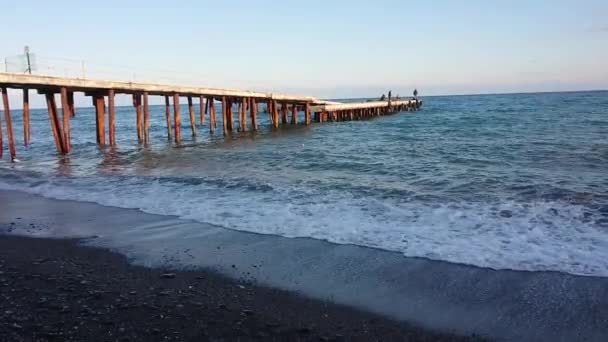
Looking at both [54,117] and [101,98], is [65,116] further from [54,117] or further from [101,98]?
[101,98]

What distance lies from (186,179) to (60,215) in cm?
398

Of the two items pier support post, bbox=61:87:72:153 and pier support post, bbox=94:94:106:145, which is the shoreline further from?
pier support post, bbox=94:94:106:145

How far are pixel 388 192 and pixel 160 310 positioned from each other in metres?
6.55

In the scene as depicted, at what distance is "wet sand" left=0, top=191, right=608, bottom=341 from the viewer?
400 centimetres

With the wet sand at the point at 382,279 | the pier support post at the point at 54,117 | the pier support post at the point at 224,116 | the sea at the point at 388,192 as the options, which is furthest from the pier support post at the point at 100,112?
the wet sand at the point at 382,279

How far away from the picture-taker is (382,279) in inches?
196

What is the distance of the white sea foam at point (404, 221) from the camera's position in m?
5.76

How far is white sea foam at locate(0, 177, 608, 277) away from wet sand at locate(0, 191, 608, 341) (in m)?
0.37

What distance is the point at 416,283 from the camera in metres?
4.88

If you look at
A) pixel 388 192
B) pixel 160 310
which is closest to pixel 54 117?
pixel 388 192

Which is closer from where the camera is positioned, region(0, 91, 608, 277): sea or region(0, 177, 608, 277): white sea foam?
region(0, 177, 608, 277): white sea foam

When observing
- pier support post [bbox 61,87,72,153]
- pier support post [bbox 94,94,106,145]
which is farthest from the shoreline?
pier support post [bbox 94,94,106,145]

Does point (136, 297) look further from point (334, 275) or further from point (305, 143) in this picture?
point (305, 143)

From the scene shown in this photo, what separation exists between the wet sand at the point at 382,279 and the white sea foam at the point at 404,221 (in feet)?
1.21
